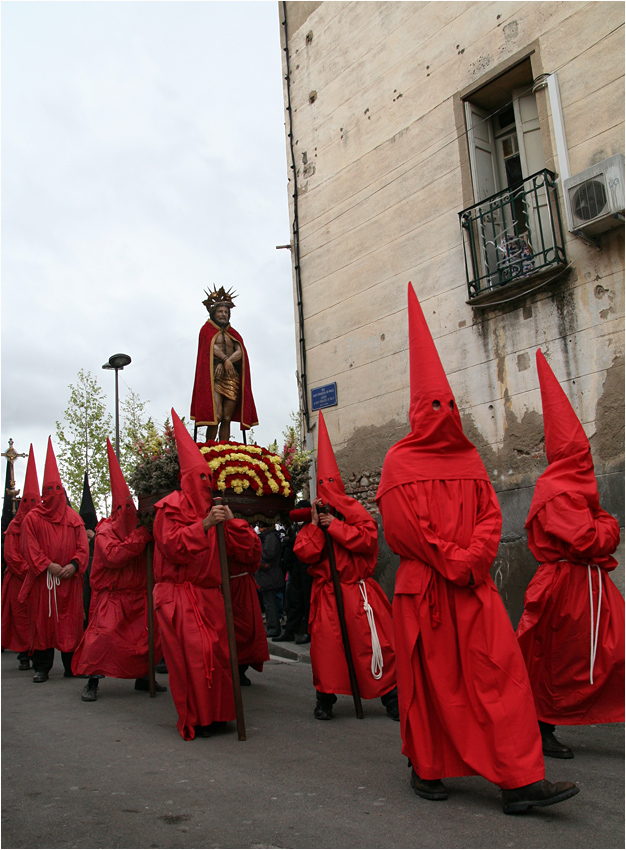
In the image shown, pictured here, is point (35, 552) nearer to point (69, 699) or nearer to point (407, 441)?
point (69, 699)

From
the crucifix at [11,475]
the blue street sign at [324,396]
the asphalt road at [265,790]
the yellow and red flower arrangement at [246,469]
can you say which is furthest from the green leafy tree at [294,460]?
the crucifix at [11,475]

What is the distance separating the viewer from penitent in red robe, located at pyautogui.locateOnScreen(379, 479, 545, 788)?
3666mm

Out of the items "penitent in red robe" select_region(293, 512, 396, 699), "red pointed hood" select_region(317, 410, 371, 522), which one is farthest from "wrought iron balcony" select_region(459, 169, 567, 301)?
"penitent in red robe" select_region(293, 512, 396, 699)

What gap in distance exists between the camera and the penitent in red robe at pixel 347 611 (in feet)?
19.9

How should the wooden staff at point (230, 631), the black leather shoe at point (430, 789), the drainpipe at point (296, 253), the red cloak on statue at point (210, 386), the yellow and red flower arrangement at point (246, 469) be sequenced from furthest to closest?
the drainpipe at point (296, 253)
the red cloak on statue at point (210, 386)
the yellow and red flower arrangement at point (246, 469)
the wooden staff at point (230, 631)
the black leather shoe at point (430, 789)

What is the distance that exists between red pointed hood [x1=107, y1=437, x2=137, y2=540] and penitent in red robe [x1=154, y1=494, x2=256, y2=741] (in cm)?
162

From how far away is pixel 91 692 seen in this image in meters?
7.34

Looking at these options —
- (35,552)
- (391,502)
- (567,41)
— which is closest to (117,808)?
(391,502)

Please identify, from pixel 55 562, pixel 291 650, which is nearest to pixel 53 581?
pixel 55 562

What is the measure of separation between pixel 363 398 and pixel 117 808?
7.86 meters

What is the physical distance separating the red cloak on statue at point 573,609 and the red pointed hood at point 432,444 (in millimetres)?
964

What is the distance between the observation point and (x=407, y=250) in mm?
10602

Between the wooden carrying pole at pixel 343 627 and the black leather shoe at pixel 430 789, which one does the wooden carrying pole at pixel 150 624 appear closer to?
the wooden carrying pole at pixel 343 627

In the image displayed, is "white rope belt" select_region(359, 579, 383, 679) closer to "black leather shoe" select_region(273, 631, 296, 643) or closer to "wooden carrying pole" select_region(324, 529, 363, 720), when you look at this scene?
"wooden carrying pole" select_region(324, 529, 363, 720)
